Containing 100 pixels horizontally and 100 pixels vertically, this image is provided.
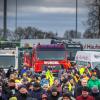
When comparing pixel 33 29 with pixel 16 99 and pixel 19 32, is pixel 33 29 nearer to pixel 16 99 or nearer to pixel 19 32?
pixel 19 32

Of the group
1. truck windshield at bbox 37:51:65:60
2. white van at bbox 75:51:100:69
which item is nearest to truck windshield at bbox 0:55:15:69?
truck windshield at bbox 37:51:65:60

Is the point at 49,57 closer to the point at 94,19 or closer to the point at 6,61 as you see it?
the point at 6,61

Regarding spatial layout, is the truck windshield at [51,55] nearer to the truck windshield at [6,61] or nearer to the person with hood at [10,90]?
the truck windshield at [6,61]

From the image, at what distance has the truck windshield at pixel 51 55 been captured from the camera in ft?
118

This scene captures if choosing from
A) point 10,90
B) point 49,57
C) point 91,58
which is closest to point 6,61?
point 49,57

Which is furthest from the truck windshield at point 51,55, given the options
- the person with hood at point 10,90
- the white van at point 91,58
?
the person with hood at point 10,90

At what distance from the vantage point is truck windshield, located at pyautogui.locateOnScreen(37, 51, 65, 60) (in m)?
Result: 36.1

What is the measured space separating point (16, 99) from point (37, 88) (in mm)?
2178

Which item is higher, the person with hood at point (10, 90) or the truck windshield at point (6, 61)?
the person with hood at point (10, 90)

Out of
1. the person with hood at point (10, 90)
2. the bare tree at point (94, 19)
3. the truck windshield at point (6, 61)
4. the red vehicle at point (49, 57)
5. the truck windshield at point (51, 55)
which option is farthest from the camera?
the bare tree at point (94, 19)

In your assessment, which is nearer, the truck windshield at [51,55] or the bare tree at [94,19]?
the truck windshield at [51,55]

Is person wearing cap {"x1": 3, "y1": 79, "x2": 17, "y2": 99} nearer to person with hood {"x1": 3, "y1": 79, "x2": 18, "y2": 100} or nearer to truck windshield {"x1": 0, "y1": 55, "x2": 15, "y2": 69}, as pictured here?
person with hood {"x1": 3, "y1": 79, "x2": 18, "y2": 100}

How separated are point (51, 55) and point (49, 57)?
0.62 feet

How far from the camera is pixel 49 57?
36062mm
